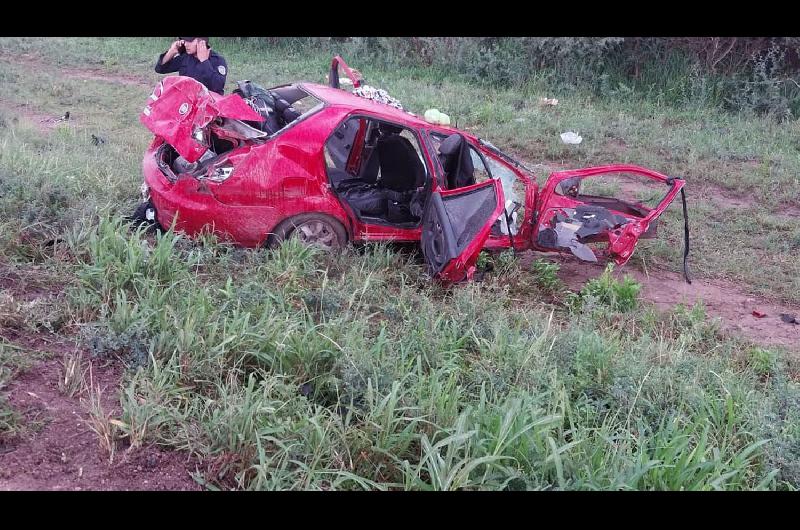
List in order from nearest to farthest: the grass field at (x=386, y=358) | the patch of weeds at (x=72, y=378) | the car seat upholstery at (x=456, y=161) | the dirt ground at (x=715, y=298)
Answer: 1. the grass field at (x=386, y=358)
2. the patch of weeds at (x=72, y=378)
3. the dirt ground at (x=715, y=298)
4. the car seat upholstery at (x=456, y=161)

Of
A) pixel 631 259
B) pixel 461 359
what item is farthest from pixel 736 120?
pixel 461 359

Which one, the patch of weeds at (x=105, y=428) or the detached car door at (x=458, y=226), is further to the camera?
the detached car door at (x=458, y=226)

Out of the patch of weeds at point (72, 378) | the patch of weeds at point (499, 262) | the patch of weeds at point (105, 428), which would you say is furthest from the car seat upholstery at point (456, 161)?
the patch of weeds at point (105, 428)

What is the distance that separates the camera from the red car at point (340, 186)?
5.87 metres

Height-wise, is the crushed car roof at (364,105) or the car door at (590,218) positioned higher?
the crushed car roof at (364,105)

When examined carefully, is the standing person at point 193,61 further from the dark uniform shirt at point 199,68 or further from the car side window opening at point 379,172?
the car side window opening at point 379,172

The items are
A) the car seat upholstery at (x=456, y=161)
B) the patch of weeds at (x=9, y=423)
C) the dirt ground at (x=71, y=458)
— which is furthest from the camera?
the car seat upholstery at (x=456, y=161)

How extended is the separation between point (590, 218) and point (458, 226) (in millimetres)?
1642

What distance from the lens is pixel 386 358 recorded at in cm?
423

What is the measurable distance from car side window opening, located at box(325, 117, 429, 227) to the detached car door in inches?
25.1

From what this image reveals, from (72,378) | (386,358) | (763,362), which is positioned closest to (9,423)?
(72,378)

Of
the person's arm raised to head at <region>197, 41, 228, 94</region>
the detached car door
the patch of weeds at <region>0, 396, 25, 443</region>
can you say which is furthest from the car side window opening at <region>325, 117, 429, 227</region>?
the patch of weeds at <region>0, 396, 25, 443</region>

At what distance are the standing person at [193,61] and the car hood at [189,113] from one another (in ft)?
4.35

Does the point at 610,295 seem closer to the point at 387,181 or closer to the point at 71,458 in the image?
the point at 387,181
